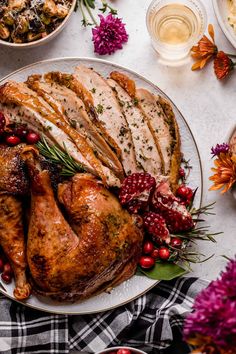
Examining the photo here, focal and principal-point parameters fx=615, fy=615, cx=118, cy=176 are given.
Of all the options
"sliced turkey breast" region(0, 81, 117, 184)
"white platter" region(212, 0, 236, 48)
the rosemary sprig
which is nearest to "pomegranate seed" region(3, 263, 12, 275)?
the rosemary sprig

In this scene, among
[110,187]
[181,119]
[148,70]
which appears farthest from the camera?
[148,70]

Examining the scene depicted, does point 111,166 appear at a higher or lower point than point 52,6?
lower

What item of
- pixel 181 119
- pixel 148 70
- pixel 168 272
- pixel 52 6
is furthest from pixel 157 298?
pixel 52 6

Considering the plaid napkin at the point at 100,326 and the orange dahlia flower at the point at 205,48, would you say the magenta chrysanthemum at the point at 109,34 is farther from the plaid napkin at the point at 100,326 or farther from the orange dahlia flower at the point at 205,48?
the plaid napkin at the point at 100,326

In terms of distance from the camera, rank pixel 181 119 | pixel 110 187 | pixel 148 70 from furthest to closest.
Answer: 1. pixel 148 70
2. pixel 181 119
3. pixel 110 187

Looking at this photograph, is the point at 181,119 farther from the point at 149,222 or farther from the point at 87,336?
the point at 87,336

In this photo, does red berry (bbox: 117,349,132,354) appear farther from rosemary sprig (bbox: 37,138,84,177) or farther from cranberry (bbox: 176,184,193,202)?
rosemary sprig (bbox: 37,138,84,177)

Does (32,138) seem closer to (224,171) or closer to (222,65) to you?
(224,171)
